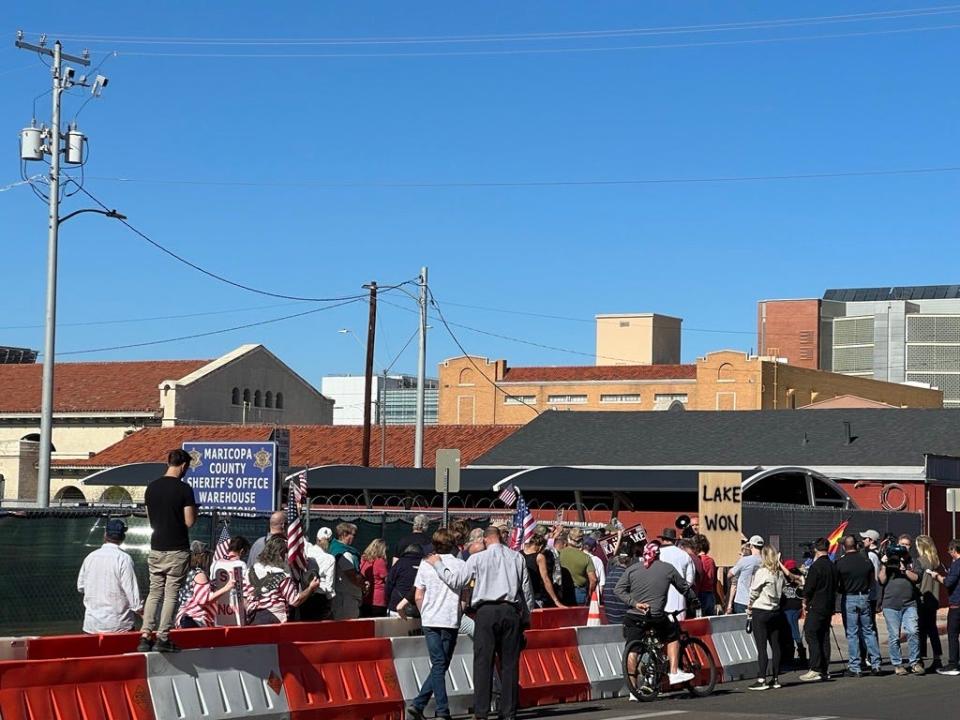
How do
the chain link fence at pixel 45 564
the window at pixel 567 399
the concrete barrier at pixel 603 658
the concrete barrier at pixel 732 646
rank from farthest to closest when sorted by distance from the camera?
the window at pixel 567 399, the chain link fence at pixel 45 564, the concrete barrier at pixel 732 646, the concrete barrier at pixel 603 658

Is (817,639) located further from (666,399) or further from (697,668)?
(666,399)

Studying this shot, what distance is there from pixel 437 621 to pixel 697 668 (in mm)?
4375

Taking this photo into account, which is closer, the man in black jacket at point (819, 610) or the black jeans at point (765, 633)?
the black jeans at point (765, 633)

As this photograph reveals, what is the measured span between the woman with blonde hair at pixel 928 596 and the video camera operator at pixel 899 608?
0.26 m

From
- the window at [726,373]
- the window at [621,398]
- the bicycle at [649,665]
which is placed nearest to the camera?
the bicycle at [649,665]

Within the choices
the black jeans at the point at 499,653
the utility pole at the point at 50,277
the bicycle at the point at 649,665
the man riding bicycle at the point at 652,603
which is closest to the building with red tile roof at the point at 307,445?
the utility pole at the point at 50,277

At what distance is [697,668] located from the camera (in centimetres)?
1664

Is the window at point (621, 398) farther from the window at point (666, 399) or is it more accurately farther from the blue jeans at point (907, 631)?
the blue jeans at point (907, 631)

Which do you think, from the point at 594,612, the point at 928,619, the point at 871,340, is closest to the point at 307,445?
the point at 928,619

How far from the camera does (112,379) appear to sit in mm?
76062

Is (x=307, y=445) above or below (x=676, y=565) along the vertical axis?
above

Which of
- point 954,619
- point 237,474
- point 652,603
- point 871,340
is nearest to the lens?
point 652,603

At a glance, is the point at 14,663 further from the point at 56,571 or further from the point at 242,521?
the point at 242,521

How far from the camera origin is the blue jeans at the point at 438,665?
13.5 m
